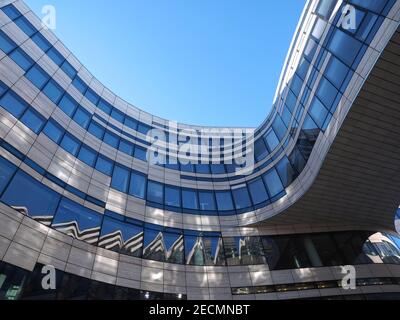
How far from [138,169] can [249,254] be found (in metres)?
11.0

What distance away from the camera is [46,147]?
18016 mm

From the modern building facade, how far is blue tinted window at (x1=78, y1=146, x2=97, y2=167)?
99 mm

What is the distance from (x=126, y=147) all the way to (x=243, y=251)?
1307cm

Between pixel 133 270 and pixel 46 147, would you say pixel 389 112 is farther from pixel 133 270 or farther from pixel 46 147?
pixel 46 147

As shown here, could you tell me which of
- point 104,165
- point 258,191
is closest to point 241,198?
point 258,191

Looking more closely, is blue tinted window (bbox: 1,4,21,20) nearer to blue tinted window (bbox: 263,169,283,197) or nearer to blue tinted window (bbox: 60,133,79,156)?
blue tinted window (bbox: 60,133,79,156)

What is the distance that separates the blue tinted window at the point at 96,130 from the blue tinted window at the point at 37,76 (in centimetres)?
457

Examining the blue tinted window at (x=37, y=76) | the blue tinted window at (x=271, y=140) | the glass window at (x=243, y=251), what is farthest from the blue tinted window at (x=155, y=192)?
the blue tinted window at (x=37, y=76)

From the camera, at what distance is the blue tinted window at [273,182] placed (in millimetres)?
22019

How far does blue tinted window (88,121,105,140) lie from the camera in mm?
23231

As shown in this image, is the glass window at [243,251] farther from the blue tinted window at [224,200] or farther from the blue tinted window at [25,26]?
the blue tinted window at [25,26]

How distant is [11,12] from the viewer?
2086cm

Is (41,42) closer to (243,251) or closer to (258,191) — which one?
(258,191)
